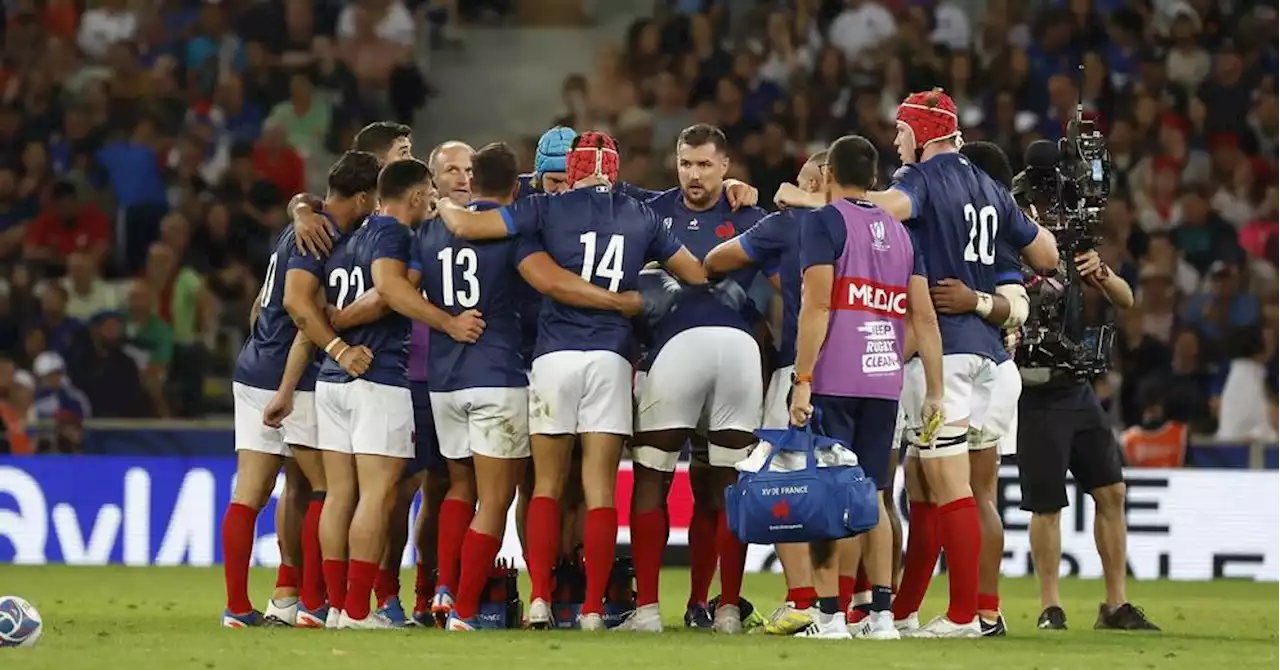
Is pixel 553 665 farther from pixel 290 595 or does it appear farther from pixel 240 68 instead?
pixel 240 68

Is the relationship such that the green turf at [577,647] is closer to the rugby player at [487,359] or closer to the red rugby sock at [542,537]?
the red rugby sock at [542,537]

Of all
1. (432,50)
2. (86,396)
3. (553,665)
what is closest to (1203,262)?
(432,50)

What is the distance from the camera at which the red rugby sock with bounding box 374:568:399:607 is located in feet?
39.3

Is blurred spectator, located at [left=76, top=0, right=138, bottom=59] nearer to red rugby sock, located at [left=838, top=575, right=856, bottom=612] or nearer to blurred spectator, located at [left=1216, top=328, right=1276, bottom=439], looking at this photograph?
blurred spectator, located at [left=1216, top=328, right=1276, bottom=439]

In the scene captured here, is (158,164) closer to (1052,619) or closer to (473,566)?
(473,566)

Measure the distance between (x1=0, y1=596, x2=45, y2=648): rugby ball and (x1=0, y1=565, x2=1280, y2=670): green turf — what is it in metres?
0.11

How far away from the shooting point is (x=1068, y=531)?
56.0 ft

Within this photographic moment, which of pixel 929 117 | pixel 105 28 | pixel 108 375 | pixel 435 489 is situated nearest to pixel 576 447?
pixel 435 489

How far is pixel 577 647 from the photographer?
33.1 feet

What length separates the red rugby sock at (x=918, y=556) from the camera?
11.5 metres

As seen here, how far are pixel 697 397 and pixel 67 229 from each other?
10989mm

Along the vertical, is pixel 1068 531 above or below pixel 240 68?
below

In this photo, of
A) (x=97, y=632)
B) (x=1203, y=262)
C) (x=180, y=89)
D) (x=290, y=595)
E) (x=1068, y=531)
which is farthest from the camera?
(x=180, y=89)

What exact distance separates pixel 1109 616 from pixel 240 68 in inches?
488
